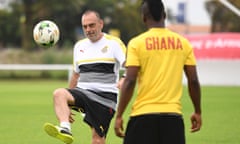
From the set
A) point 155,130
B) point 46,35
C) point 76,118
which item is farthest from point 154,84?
point 76,118

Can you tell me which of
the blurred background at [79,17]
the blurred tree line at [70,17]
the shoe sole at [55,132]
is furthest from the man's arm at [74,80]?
the blurred tree line at [70,17]

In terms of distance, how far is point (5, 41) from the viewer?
81.6m

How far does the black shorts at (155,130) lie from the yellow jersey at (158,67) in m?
0.07

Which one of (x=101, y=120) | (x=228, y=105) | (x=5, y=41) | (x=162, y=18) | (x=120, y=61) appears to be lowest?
(x=5, y=41)

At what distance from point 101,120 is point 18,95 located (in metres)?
18.3

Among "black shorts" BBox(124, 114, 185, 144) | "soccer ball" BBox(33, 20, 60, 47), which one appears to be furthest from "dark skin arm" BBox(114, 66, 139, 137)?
"soccer ball" BBox(33, 20, 60, 47)

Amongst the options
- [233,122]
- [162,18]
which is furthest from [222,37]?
[162,18]

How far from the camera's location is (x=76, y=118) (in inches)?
770

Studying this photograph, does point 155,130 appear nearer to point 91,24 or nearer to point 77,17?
point 91,24

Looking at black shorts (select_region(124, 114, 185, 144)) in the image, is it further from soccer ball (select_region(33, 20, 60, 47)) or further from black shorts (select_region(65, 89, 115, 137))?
soccer ball (select_region(33, 20, 60, 47))

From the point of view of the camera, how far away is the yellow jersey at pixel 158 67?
7719mm

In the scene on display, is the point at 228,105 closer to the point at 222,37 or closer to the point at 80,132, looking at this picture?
the point at 80,132

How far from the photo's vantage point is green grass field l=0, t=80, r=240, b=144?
14.7m

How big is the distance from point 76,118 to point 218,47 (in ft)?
56.4
